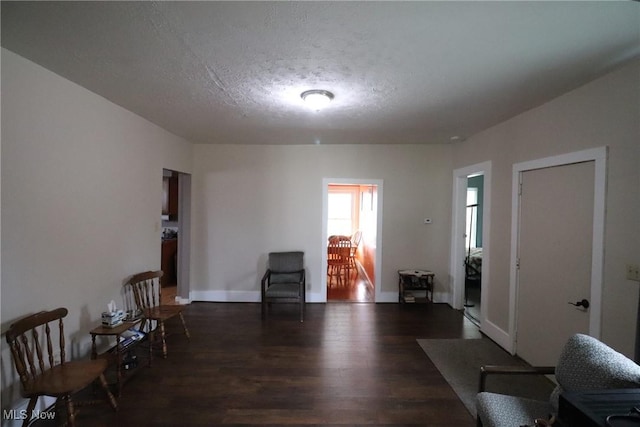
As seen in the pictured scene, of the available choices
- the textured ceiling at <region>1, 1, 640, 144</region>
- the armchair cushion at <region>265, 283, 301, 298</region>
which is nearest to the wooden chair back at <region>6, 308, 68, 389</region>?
the textured ceiling at <region>1, 1, 640, 144</region>

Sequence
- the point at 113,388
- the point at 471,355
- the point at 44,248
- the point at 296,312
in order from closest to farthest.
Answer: the point at 44,248
the point at 113,388
the point at 471,355
the point at 296,312

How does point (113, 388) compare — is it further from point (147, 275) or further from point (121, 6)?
point (121, 6)

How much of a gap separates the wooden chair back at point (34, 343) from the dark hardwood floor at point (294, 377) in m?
0.50

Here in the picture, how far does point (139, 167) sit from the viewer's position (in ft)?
9.88

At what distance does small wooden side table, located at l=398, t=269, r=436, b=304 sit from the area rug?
1.15 metres

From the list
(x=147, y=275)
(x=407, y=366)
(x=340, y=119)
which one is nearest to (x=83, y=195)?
(x=147, y=275)

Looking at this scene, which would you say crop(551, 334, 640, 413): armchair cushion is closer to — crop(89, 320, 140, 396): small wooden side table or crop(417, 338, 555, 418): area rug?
crop(417, 338, 555, 418): area rug

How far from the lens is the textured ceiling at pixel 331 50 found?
1.33m

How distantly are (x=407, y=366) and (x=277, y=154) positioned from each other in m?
3.40

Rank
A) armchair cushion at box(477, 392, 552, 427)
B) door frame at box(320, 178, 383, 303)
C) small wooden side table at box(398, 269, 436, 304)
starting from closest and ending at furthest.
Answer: armchair cushion at box(477, 392, 552, 427) → small wooden side table at box(398, 269, 436, 304) → door frame at box(320, 178, 383, 303)

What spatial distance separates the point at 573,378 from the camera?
1410mm

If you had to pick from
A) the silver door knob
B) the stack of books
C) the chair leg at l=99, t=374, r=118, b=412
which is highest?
the silver door knob

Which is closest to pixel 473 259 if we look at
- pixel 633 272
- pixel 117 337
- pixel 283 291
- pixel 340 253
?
pixel 340 253

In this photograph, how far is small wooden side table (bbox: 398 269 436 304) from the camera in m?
4.20
